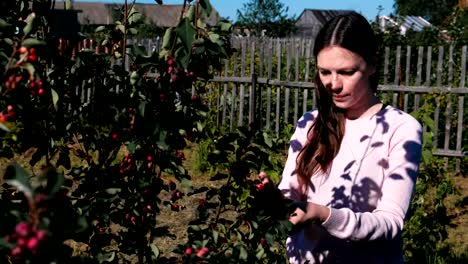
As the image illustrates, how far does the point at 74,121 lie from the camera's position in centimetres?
195

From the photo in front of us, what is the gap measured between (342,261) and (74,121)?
35.2 inches

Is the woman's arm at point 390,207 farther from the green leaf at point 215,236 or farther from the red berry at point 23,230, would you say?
the red berry at point 23,230

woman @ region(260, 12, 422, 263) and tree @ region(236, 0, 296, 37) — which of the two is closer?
woman @ region(260, 12, 422, 263)

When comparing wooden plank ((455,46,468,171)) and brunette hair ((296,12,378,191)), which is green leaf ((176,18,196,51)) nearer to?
brunette hair ((296,12,378,191))

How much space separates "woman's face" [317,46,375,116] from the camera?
1944 mm

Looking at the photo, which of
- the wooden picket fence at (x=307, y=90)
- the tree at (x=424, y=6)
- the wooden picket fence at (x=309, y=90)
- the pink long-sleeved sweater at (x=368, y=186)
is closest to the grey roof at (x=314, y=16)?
the tree at (x=424, y=6)

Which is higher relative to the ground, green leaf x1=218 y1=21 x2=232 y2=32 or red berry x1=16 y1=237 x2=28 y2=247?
green leaf x1=218 y1=21 x2=232 y2=32

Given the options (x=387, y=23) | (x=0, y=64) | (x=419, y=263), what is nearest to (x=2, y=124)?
(x=0, y=64)

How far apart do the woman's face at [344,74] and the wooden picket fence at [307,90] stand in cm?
542

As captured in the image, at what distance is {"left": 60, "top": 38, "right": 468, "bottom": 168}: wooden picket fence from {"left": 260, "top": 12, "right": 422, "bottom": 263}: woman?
17.5 feet

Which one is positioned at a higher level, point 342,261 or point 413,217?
point 342,261

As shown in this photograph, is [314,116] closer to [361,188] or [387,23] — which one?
[361,188]

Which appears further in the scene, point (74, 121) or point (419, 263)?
point (419, 263)

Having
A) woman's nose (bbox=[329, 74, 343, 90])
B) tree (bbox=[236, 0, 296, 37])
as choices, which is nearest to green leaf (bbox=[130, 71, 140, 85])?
woman's nose (bbox=[329, 74, 343, 90])
